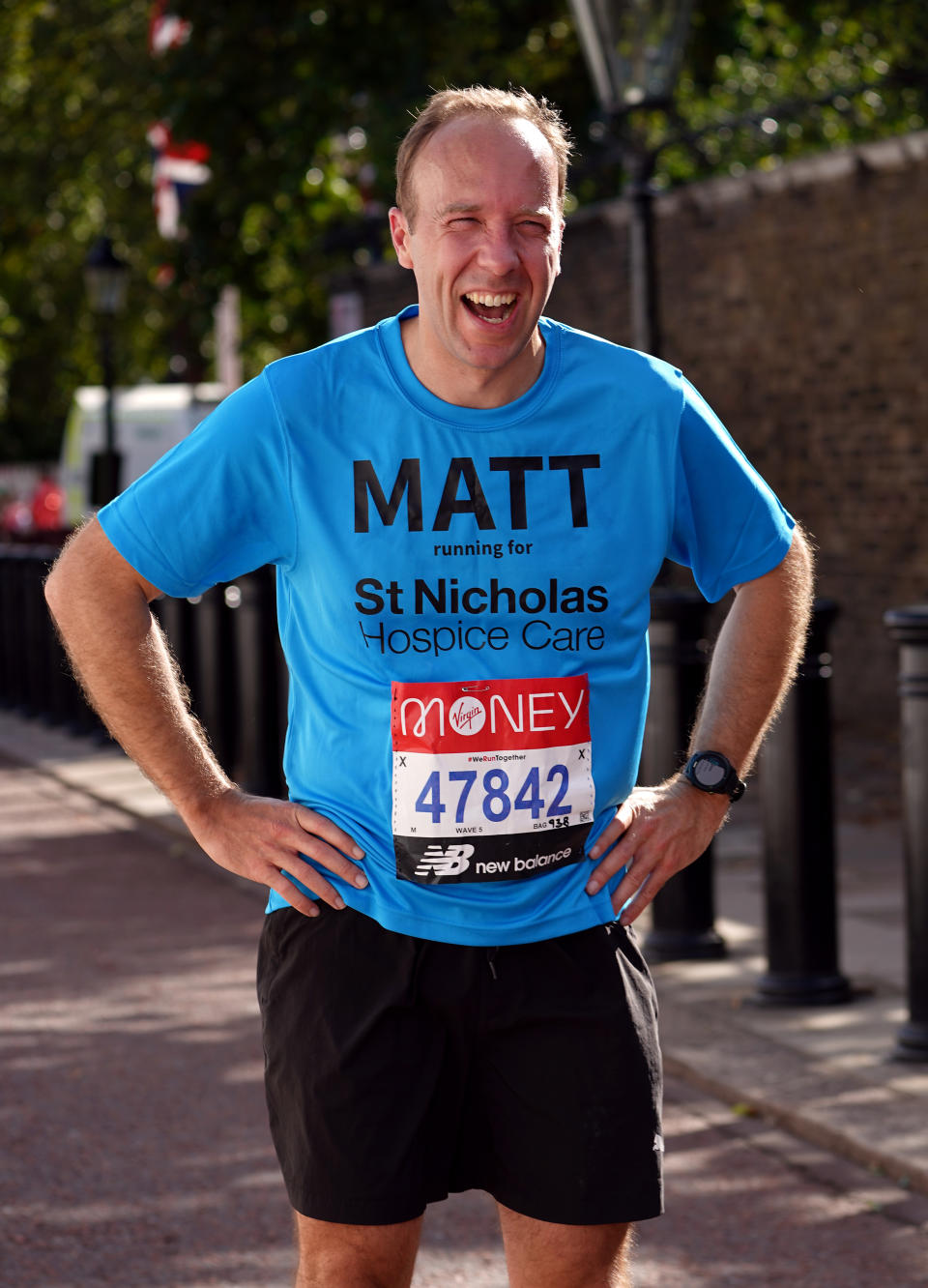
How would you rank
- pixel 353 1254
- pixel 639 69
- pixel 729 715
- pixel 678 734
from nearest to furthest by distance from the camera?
pixel 353 1254
pixel 729 715
pixel 678 734
pixel 639 69

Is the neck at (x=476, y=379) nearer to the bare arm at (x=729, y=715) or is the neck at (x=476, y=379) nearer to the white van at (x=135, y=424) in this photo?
the bare arm at (x=729, y=715)

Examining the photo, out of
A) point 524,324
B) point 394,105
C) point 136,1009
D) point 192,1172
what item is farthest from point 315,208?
point 524,324

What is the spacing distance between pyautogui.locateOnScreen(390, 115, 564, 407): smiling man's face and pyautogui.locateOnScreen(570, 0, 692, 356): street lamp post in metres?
5.59

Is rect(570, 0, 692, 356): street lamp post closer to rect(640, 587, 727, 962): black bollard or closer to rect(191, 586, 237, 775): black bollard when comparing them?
rect(640, 587, 727, 962): black bollard

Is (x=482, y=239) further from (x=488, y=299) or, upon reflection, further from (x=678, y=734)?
(x=678, y=734)

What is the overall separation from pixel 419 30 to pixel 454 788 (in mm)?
13398

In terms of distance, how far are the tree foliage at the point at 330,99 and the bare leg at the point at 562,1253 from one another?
7349 millimetres

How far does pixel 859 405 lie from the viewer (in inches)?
533

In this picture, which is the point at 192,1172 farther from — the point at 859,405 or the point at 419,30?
the point at 419,30

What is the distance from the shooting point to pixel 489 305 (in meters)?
2.57

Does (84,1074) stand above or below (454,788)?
below

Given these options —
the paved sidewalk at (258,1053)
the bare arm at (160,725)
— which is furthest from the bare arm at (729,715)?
the paved sidewalk at (258,1053)

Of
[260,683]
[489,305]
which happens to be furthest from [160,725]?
[260,683]

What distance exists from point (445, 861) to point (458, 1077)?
11.9 inches
